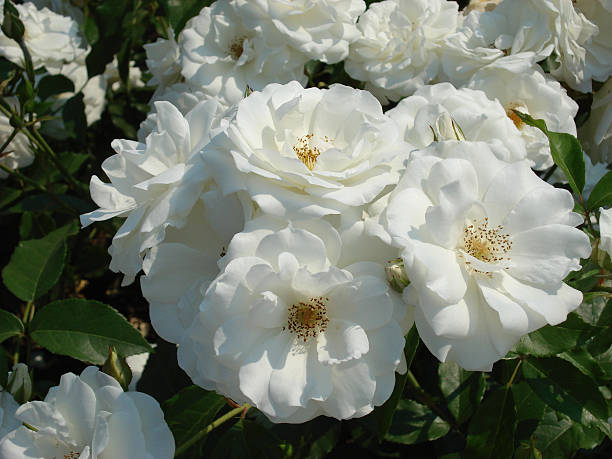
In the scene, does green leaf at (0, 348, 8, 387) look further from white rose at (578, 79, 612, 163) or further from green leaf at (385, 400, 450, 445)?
white rose at (578, 79, 612, 163)

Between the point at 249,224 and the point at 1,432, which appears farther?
the point at 1,432

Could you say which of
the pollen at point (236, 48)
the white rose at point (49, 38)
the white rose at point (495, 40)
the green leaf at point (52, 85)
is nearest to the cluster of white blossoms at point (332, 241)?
the white rose at point (495, 40)

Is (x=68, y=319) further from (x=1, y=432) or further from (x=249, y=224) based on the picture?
(x=249, y=224)

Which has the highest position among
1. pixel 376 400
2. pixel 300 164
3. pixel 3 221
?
pixel 300 164


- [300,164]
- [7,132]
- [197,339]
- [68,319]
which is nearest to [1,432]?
[68,319]

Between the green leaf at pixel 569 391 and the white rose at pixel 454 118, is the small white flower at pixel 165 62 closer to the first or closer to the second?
the white rose at pixel 454 118

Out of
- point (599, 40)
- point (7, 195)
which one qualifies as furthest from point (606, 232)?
point (7, 195)

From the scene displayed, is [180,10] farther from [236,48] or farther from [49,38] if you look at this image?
[49,38]
